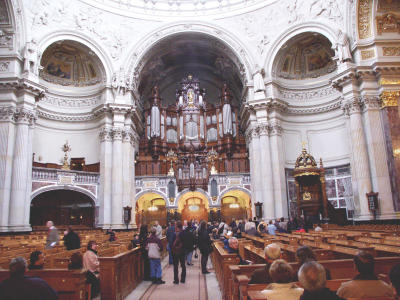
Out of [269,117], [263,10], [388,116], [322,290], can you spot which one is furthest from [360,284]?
[263,10]

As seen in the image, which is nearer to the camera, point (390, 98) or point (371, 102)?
point (390, 98)

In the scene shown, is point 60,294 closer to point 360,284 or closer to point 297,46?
point 360,284

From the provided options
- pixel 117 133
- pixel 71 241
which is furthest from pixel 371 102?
pixel 71 241

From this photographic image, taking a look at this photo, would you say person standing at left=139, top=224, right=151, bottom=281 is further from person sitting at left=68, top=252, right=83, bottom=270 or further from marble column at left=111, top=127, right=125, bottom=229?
marble column at left=111, top=127, right=125, bottom=229

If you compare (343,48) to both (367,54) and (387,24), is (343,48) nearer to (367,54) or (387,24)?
(367,54)

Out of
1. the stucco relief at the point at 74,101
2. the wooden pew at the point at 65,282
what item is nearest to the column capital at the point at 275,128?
the stucco relief at the point at 74,101

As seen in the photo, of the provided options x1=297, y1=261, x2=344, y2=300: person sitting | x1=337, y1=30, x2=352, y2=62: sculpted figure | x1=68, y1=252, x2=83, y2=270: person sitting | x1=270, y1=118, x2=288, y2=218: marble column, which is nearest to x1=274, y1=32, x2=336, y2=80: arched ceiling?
x1=337, y1=30, x2=352, y2=62: sculpted figure

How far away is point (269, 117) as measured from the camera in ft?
72.9

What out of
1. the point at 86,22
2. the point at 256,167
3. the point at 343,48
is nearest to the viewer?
the point at 343,48

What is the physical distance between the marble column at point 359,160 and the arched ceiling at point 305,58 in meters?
5.66

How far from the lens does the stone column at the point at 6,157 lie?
1667 centimetres

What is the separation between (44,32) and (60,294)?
770 inches

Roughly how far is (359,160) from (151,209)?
1555 centimetres

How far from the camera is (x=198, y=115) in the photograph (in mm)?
28891
